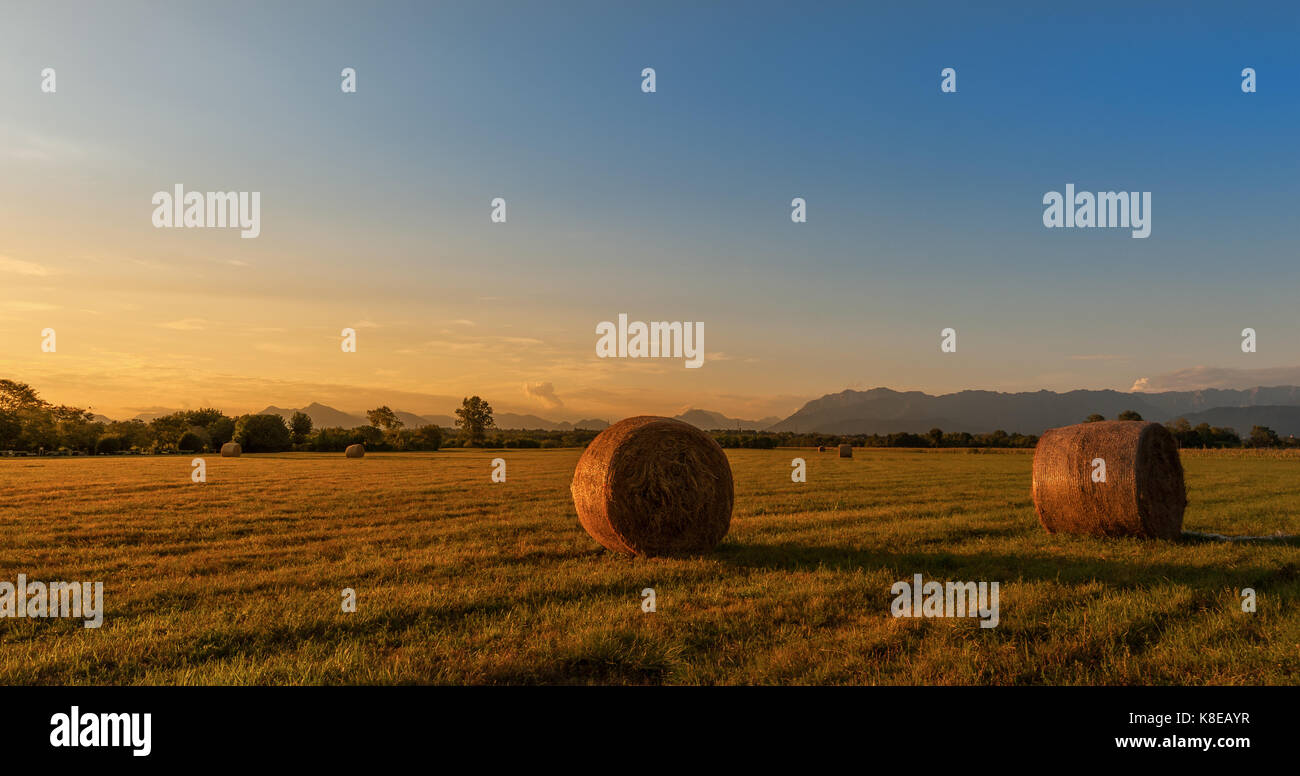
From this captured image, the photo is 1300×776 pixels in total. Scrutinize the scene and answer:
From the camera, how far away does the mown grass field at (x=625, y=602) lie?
5691mm

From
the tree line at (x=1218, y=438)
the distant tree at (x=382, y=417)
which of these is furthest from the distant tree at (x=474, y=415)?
the tree line at (x=1218, y=438)

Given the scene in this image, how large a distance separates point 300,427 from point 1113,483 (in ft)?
267

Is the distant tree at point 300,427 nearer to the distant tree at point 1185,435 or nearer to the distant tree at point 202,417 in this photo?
the distant tree at point 202,417

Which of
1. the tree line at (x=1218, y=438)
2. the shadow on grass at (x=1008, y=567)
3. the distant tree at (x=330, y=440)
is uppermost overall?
the shadow on grass at (x=1008, y=567)

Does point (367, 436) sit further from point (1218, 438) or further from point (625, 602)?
point (1218, 438)

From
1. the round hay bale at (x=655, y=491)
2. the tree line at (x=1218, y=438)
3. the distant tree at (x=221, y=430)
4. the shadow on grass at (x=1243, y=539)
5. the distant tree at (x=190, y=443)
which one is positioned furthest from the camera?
the distant tree at (x=221, y=430)

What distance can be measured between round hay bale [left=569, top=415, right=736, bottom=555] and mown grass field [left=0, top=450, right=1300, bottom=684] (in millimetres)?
595

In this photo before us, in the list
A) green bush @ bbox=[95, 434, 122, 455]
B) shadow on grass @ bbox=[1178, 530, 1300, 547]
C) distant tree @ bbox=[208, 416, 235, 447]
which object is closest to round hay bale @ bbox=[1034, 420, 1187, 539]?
shadow on grass @ bbox=[1178, 530, 1300, 547]

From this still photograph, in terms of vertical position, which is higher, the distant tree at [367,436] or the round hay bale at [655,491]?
the round hay bale at [655,491]

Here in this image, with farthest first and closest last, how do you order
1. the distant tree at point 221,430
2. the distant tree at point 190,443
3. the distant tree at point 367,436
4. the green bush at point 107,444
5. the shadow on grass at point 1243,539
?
the distant tree at point 221,430 → the distant tree at point 367,436 → the green bush at point 107,444 → the distant tree at point 190,443 → the shadow on grass at point 1243,539

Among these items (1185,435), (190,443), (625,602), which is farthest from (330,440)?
(1185,435)

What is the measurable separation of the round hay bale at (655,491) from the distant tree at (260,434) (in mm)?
67759

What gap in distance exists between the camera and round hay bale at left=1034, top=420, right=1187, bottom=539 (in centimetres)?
1268
